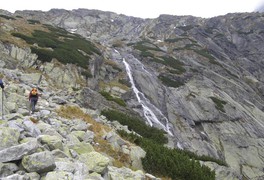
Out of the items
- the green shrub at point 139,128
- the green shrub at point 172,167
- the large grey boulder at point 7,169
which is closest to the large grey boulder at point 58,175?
the large grey boulder at point 7,169

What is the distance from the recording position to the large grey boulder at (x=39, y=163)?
774cm

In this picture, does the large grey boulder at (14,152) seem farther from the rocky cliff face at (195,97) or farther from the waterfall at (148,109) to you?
the waterfall at (148,109)

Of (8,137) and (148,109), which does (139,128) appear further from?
(8,137)

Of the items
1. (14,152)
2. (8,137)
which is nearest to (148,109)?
(8,137)

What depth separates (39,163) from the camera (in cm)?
782

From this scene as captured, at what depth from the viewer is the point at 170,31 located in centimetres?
11969

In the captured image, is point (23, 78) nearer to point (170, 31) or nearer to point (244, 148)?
point (244, 148)

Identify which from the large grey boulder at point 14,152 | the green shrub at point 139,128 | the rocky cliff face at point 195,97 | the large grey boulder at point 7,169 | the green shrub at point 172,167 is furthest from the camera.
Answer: the rocky cliff face at point 195,97

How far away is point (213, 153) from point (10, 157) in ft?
110

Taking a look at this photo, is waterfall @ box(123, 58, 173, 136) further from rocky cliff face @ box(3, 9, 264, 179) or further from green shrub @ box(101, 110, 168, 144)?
green shrub @ box(101, 110, 168, 144)

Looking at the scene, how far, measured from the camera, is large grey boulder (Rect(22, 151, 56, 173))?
7742mm

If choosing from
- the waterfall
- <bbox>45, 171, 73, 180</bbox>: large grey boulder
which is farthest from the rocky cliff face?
<bbox>45, 171, 73, 180</bbox>: large grey boulder

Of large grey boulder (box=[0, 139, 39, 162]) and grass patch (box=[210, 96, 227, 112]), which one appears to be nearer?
large grey boulder (box=[0, 139, 39, 162])

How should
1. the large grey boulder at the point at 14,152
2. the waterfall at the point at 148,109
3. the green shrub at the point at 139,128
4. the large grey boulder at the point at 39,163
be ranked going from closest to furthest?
the large grey boulder at the point at 39,163
the large grey boulder at the point at 14,152
the green shrub at the point at 139,128
the waterfall at the point at 148,109
